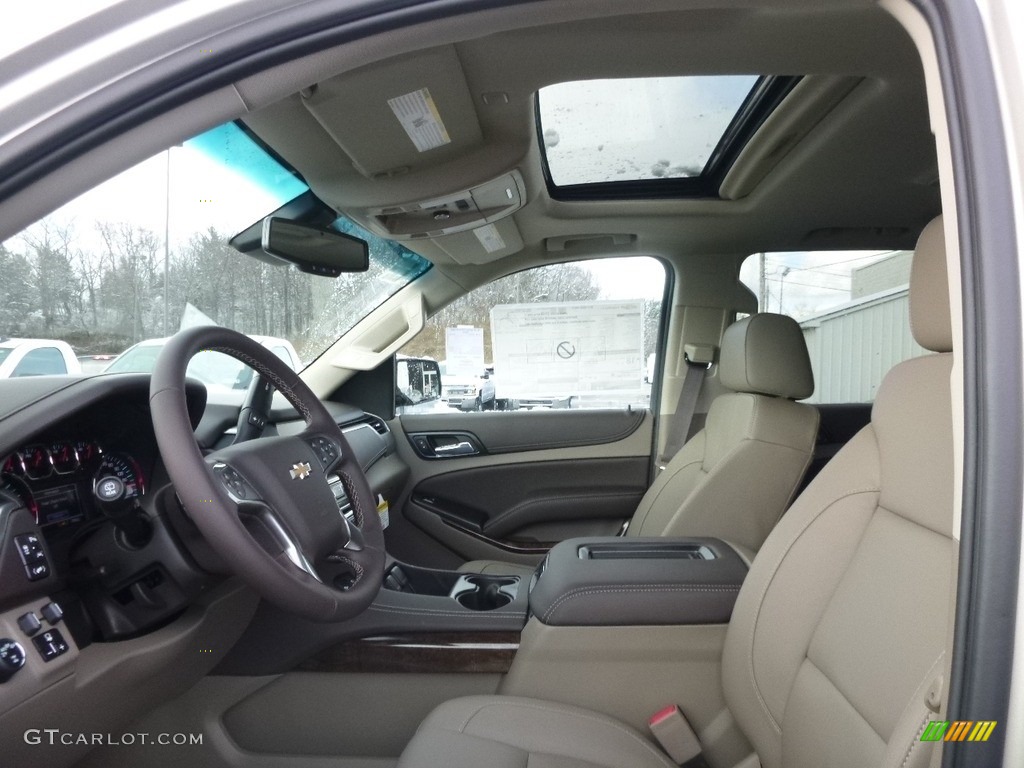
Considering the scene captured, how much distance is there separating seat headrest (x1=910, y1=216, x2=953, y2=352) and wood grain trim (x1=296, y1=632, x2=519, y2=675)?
3.35ft

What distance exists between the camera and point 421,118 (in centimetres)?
158

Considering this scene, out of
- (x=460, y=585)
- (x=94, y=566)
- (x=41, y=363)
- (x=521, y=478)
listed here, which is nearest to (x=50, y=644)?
(x=94, y=566)

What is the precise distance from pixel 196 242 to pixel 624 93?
45.9 inches

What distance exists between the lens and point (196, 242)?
174cm

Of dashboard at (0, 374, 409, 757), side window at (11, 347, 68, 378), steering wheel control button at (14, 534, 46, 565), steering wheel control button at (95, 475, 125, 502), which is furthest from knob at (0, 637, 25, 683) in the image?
side window at (11, 347, 68, 378)

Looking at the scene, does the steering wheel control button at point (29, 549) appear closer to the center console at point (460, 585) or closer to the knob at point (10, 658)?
the knob at point (10, 658)

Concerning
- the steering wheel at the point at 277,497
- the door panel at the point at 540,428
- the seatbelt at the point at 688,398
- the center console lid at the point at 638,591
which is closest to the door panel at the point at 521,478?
the door panel at the point at 540,428

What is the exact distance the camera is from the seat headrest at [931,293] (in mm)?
973

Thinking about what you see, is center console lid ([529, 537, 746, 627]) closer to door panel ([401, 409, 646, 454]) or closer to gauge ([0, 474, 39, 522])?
gauge ([0, 474, 39, 522])

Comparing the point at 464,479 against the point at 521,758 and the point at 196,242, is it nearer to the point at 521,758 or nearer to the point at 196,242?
the point at 196,242

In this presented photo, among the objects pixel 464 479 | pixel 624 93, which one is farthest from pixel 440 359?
pixel 624 93

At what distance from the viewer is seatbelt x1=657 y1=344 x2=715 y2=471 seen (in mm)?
2814

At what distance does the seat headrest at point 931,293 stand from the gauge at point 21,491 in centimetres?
142

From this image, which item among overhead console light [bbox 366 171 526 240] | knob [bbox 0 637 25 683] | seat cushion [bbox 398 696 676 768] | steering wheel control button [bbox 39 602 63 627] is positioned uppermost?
overhead console light [bbox 366 171 526 240]
